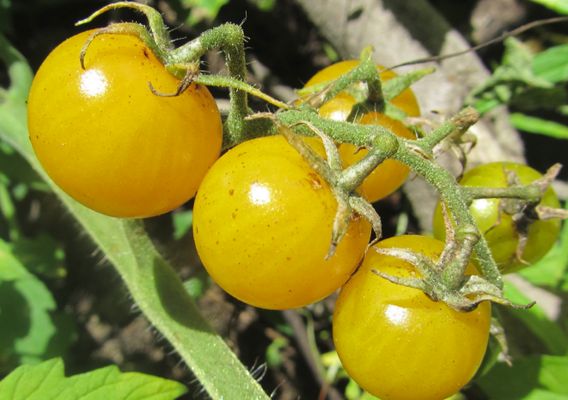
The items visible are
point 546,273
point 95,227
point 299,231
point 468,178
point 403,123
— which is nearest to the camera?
point 299,231

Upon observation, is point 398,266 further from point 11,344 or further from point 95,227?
point 11,344

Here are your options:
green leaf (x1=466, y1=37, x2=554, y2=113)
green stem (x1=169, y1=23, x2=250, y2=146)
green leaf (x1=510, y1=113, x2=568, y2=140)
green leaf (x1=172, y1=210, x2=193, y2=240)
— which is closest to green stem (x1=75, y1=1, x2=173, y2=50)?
green stem (x1=169, y1=23, x2=250, y2=146)

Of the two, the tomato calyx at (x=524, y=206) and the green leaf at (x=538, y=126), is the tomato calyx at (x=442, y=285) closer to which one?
the tomato calyx at (x=524, y=206)

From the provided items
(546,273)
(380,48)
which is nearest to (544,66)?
(380,48)

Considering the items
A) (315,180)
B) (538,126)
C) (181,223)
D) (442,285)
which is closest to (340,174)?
(315,180)

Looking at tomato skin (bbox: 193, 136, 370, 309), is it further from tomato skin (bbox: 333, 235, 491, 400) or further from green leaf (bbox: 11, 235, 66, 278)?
green leaf (bbox: 11, 235, 66, 278)
